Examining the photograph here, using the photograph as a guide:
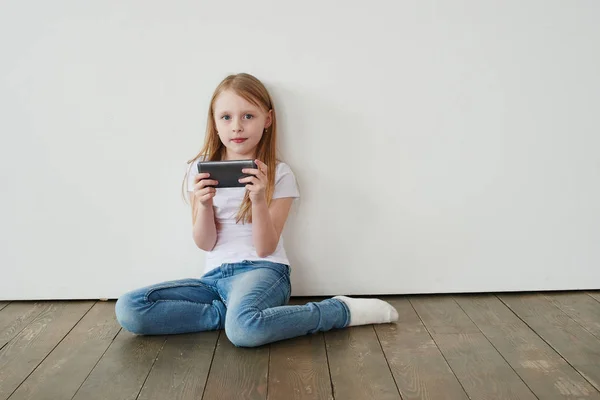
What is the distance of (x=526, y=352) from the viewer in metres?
1.51

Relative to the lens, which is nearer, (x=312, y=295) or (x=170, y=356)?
(x=170, y=356)

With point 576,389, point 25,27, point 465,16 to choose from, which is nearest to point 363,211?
point 465,16

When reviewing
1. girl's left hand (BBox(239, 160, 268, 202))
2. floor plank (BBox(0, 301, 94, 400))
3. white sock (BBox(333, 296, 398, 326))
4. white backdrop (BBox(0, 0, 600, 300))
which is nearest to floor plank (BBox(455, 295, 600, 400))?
white backdrop (BBox(0, 0, 600, 300))

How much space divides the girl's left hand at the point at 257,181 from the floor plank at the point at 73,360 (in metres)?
0.53

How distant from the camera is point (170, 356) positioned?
1.52 metres

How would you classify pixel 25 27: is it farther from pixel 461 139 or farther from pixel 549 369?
pixel 549 369

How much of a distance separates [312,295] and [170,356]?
1.80 ft

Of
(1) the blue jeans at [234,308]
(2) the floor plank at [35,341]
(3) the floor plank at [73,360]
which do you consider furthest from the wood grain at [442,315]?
(2) the floor plank at [35,341]

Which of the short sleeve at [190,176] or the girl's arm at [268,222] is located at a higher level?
the short sleeve at [190,176]

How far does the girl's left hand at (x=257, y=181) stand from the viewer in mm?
1604

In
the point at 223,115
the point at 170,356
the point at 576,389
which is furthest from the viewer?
the point at 223,115

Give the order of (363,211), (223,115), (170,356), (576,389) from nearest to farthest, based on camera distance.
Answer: (576,389) → (170,356) → (223,115) → (363,211)

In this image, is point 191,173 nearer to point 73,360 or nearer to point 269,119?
point 269,119

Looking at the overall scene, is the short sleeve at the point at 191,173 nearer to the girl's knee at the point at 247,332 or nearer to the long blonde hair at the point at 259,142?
the long blonde hair at the point at 259,142
